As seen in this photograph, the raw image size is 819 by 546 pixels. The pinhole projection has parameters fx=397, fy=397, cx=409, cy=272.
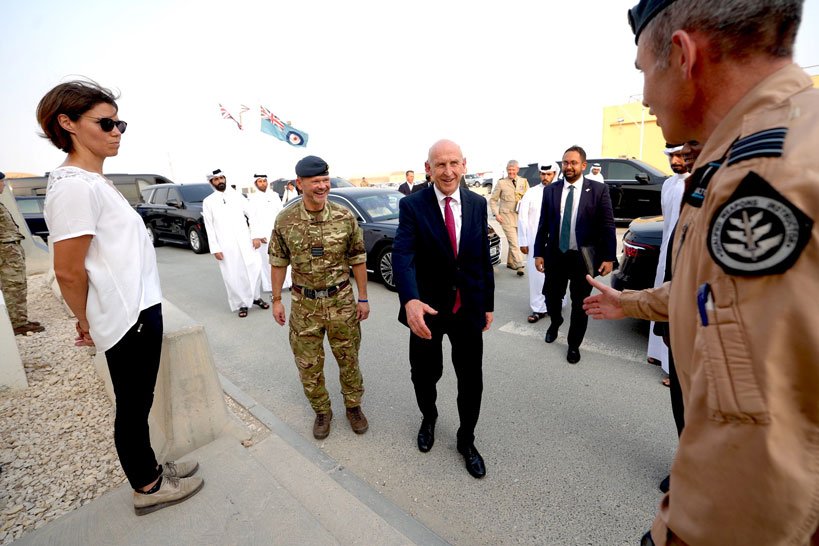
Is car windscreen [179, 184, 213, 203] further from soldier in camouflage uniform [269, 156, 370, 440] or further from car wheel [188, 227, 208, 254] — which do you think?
soldier in camouflage uniform [269, 156, 370, 440]

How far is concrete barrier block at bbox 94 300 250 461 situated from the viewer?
2.51 metres

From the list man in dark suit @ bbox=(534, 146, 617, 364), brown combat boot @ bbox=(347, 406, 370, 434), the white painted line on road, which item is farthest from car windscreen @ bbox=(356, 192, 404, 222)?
brown combat boot @ bbox=(347, 406, 370, 434)

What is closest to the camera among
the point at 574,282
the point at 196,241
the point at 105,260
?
the point at 105,260

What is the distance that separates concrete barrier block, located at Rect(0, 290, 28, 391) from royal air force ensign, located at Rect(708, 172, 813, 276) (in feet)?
16.3

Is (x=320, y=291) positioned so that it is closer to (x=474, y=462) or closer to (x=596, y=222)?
(x=474, y=462)

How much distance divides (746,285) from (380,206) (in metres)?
7.13

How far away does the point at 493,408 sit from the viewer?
126 inches

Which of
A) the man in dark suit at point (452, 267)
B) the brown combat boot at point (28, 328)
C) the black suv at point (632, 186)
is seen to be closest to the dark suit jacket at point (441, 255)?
the man in dark suit at point (452, 267)

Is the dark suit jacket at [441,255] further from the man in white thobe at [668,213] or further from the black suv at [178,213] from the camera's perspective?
the black suv at [178,213]

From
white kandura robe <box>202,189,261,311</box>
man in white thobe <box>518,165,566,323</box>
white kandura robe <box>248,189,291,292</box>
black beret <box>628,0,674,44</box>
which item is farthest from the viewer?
white kandura robe <box>248,189,291,292</box>

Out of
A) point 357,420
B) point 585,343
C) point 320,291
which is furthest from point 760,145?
point 585,343

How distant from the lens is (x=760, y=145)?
2.09 ft

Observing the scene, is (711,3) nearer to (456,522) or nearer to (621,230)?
(456,522)

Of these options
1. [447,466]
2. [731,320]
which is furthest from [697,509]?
[447,466]
